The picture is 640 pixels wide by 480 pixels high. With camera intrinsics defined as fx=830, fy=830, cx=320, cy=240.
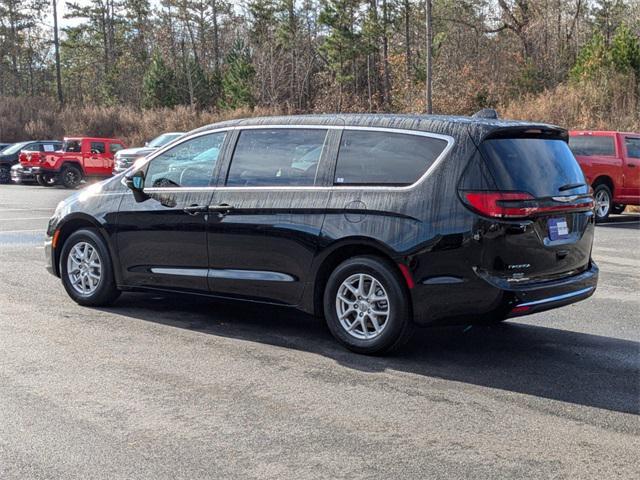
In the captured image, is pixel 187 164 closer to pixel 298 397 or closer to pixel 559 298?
pixel 298 397

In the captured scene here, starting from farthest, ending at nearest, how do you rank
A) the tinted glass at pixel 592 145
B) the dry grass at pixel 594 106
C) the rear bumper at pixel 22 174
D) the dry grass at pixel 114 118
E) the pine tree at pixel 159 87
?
the pine tree at pixel 159 87, the dry grass at pixel 114 118, the dry grass at pixel 594 106, the rear bumper at pixel 22 174, the tinted glass at pixel 592 145

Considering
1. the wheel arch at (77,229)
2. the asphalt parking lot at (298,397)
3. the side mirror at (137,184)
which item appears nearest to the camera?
the asphalt parking lot at (298,397)

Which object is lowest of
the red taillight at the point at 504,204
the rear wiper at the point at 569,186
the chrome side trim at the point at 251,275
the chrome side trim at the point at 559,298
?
the chrome side trim at the point at 559,298

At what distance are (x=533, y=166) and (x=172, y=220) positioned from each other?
10.1 ft

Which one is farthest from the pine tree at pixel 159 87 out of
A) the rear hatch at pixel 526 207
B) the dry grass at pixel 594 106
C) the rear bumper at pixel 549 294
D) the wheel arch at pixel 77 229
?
the rear bumper at pixel 549 294

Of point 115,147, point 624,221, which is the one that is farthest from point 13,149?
point 624,221

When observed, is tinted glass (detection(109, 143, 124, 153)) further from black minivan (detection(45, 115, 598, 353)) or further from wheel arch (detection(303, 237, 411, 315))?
wheel arch (detection(303, 237, 411, 315))

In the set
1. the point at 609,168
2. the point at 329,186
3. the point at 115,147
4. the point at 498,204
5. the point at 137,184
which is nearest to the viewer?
the point at 498,204

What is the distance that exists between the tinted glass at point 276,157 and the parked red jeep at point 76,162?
25.5 metres

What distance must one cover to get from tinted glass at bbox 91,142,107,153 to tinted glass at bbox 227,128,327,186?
25825 mm

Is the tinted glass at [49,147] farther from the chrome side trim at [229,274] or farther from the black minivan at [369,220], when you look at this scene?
the chrome side trim at [229,274]

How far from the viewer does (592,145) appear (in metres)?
→ 17.9

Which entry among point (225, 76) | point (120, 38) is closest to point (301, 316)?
point (225, 76)

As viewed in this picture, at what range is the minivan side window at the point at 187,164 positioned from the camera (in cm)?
714
